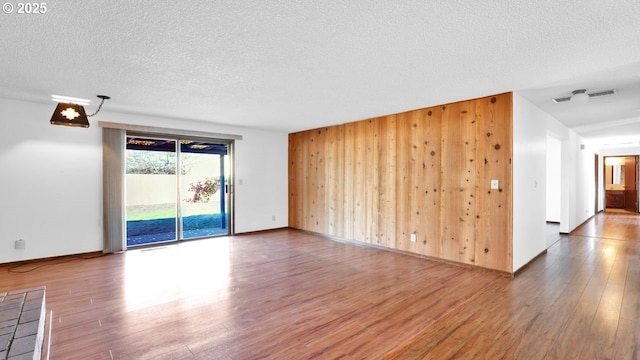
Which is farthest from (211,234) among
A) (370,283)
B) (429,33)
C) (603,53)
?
(603,53)

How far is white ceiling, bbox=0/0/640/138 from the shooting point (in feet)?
6.51

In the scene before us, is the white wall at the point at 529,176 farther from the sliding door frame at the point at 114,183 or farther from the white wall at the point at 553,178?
the sliding door frame at the point at 114,183

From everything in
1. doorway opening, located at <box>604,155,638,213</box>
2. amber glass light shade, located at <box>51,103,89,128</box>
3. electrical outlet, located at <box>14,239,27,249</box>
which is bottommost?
electrical outlet, located at <box>14,239,27,249</box>

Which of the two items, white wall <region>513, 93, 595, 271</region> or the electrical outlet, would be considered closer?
white wall <region>513, 93, 595, 271</region>

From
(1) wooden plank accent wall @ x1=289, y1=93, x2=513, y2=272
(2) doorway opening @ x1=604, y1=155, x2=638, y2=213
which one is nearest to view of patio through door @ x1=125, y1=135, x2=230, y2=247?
(1) wooden plank accent wall @ x1=289, y1=93, x2=513, y2=272

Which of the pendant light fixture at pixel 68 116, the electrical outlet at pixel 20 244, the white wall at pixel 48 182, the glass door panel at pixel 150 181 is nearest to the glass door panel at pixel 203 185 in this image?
the glass door panel at pixel 150 181

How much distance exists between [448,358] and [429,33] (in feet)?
7.96

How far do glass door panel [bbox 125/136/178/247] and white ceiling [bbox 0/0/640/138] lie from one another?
147cm

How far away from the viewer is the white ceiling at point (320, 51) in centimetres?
199

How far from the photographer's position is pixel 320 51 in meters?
2.60

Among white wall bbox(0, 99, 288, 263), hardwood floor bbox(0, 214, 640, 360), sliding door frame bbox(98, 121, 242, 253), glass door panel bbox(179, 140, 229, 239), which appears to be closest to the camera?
hardwood floor bbox(0, 214, 640, 360)

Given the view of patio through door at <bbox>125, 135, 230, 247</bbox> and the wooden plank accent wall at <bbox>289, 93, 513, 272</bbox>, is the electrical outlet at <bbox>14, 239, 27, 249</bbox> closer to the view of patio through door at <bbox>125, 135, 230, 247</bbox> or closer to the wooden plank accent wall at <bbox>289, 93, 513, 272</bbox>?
the view of patio through door at <bbox>125, 135, 230, 247</bbox>

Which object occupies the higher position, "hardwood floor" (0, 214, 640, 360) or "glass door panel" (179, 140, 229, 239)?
"glass door panel" (179, 140, 229, 239)

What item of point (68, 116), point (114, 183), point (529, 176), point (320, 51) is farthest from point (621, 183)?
point (68, 116)
